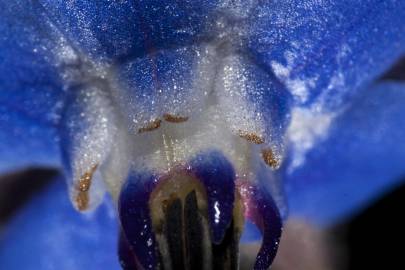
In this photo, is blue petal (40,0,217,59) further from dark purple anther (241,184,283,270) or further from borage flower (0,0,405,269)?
dark purple anther (241,184,283,270)

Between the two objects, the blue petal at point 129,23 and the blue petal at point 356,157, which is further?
the blue petal at point 356,157

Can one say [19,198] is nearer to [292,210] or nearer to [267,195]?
[292,210]

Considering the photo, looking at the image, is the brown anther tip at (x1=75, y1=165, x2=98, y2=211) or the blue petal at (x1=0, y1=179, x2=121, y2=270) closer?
the brown anther tip at (x1=75, y1=165, x2=98, y2=211)

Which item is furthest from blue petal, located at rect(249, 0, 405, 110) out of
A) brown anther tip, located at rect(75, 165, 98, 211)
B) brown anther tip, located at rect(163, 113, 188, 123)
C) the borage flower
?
brown anther tip, located at rect(75, 165, 98, 211)

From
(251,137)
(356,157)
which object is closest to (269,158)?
(251,137)

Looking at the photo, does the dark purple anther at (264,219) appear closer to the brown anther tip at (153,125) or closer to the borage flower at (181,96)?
the borage flower at (181,96)

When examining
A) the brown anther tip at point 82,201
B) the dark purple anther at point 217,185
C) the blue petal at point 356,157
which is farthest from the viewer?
the blue petal at point 356,157

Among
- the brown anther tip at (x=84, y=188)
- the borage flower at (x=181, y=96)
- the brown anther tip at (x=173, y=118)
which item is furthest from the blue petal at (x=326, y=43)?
the brown anther tip at (x=84, y=188)
